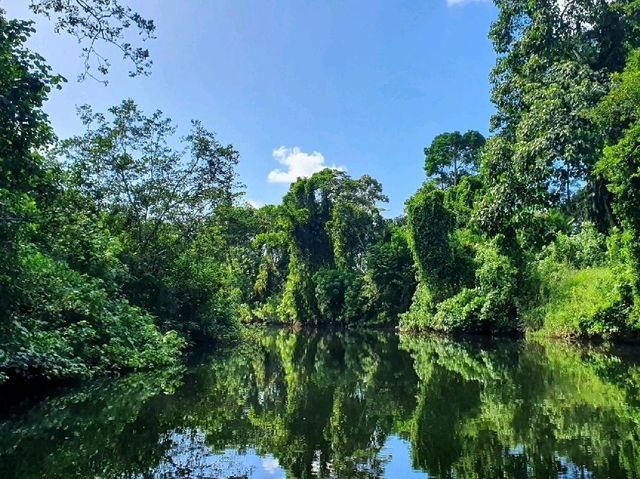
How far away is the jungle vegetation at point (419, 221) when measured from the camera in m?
7.67

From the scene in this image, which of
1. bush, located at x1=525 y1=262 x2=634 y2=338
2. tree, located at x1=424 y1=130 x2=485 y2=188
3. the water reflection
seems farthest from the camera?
tree, located at x1=424 y1=130 x2=485 y2=188

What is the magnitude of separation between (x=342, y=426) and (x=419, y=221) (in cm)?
2066

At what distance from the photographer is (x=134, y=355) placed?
11273 mm

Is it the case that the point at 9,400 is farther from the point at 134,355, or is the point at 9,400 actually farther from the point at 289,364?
the point at 289,364

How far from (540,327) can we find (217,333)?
1144 cm

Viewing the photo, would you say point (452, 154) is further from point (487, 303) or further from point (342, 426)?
point (342, 426)

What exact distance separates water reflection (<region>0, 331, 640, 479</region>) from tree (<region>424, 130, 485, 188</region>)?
31.5 metres

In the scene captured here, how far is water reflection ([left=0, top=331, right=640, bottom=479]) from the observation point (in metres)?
4.47

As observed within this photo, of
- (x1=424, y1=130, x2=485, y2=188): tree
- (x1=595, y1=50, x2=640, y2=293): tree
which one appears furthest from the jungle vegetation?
(x1=424, y1=130, x2=485, y2=188): tree

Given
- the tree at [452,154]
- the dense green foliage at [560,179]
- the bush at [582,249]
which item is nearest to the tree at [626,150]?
the dense green foliage at [560,179]

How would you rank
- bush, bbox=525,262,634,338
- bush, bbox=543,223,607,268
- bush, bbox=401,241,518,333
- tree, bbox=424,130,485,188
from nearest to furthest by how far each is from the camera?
bush, bbox=525,262,634,338 < bush, bbox=543,223,607,268 < bush, bbox=401,241,518,333 < tree, bbox=424,130,485,188

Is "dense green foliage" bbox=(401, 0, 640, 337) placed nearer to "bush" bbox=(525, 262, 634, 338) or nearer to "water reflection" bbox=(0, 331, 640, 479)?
"bush" bbox=(525, 262, 634, 338)

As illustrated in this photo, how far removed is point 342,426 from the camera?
6027 mm

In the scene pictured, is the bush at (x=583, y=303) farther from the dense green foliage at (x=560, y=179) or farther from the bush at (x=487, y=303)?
the bush at (x=487, y=303)
